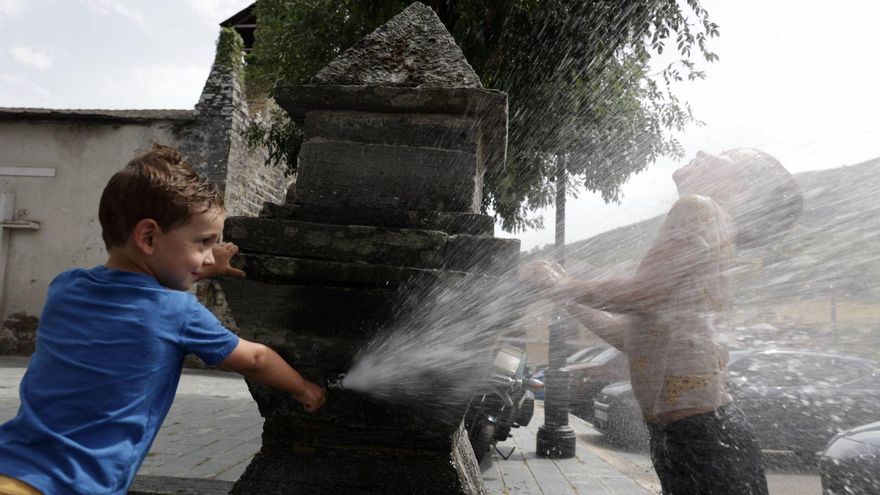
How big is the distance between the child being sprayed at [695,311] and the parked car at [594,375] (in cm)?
794

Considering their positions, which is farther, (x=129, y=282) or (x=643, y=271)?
(x=643, y=271)

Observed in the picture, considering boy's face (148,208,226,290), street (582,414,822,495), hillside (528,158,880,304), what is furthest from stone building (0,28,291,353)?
boy's face (148,208,226,290)

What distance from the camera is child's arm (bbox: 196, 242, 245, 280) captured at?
1.96 m

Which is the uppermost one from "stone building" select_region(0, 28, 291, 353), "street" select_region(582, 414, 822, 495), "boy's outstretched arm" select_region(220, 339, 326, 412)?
"stone building" select_region(0, 28, 291, 353)

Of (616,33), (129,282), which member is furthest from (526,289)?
(616,33)

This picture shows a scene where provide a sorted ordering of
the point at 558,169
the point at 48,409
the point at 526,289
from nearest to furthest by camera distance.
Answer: the point at 48,409 → the point at 526,289 → the point at 558,169

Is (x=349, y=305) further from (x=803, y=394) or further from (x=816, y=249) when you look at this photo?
(x=803, y=394)

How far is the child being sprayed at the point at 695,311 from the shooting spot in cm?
201

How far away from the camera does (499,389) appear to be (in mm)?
7082

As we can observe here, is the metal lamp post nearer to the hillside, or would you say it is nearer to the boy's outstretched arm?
the hillside

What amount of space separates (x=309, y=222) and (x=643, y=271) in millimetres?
1051

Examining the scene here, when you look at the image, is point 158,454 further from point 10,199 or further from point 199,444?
point 10,199

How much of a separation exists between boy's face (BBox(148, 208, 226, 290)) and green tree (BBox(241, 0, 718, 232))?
557cm

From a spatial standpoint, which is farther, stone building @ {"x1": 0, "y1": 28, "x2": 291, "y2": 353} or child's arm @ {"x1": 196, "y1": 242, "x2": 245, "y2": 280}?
stone building @ {"x1": 0, "y1": 28, "x2": 291, "y2": 353}
